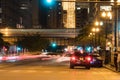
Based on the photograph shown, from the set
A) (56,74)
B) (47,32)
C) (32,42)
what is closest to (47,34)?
(47,32)

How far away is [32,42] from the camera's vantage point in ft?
533

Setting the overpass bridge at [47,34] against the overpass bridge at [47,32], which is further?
the overpass bridge at [47,34]

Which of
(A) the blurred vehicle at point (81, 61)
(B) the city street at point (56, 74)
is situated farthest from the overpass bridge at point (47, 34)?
(B) the city street at point (56, 74)

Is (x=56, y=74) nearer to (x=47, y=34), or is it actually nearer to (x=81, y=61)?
(x=81, y=61)

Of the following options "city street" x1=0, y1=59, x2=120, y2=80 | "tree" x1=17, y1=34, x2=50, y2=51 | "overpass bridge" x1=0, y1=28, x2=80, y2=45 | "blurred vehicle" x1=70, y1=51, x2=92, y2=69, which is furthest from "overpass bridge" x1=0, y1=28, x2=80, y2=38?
"city street" x1=0, y1=59, x2=120, y2=80

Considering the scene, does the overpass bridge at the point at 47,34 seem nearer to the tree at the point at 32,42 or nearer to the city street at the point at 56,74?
the tree at the point at 32,42

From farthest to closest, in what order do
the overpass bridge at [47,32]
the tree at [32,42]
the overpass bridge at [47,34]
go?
1. the overpass bridge at [47,34]
2. the overpass bridge at [47,32]
3. the tree at [32,42]

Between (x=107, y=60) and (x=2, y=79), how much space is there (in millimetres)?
30827

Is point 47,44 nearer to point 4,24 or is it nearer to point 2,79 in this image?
point 4,24

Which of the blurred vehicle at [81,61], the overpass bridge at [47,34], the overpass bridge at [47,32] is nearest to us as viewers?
the blurred vehicle at [81,61]

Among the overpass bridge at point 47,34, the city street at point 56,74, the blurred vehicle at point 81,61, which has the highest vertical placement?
the overpass bridge at point 47,34

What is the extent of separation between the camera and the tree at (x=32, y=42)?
15991cm

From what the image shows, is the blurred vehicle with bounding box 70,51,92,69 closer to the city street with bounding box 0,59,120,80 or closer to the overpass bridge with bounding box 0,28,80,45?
the city street with bounding box 0,59,120,80

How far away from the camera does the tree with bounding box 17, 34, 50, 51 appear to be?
15991 centimetres
